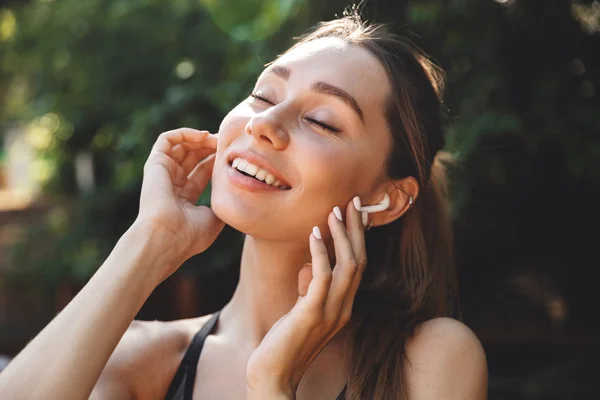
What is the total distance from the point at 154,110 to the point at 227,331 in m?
1.57

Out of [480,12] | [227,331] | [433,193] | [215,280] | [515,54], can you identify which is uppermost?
[480,12]

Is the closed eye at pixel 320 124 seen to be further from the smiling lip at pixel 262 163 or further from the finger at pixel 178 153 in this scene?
the finger at pixel 178 153

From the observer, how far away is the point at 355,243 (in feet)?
6.71

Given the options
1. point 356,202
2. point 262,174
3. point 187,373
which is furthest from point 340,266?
point 187,373

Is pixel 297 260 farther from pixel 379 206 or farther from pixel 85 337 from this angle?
pixel 85 337

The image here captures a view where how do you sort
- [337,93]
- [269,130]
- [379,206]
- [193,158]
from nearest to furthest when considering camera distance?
1. [269,130]
2. [337,93]
3. [379,206]
4. [193,158]

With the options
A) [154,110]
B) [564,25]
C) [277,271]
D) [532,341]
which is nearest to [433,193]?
[277,271]

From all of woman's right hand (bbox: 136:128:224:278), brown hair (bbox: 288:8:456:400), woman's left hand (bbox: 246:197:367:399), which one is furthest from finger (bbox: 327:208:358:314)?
woman's right hand (bbox: 136:128:224:278)

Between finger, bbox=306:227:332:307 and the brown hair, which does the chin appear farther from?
the brown hair

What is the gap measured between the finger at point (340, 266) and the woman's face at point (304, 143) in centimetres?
6

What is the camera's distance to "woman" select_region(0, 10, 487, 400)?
1.89 meters

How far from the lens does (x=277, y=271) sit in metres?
2.26

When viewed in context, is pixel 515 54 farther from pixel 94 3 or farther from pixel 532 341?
pixel 94 3

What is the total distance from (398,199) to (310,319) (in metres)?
0.61
